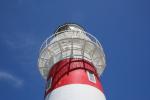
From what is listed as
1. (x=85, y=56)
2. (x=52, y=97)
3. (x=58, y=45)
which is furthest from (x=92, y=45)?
(x=52, y=97)

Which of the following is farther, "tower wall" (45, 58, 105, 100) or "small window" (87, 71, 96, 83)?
"small window" (87, 71, 96, 83)

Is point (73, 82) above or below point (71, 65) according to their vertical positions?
below

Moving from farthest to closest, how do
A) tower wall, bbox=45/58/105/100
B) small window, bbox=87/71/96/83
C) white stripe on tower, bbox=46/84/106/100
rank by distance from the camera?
small window, bbox=87/71/96/83 < tower wall, bbox=45/58/105/100 < white stripe on tower, bbox=46/84/106/100

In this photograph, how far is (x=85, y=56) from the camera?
64.6 ft

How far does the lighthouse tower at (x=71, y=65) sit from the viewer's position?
54.4ft

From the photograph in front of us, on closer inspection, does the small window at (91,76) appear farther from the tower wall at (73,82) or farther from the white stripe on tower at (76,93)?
the white stripe on tower at (76,93)

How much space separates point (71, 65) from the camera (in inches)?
722

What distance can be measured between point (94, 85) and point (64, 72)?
77.8 inches

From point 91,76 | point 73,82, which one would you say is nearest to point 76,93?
point 73,82

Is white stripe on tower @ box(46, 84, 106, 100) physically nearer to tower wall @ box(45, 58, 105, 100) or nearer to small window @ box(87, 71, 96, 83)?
tower wall @ box(45, 58, 105, 100)

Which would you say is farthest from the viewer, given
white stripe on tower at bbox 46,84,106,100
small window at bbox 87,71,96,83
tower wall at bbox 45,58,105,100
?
small window at bbox 87,71,96,83

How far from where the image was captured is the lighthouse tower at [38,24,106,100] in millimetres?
16578

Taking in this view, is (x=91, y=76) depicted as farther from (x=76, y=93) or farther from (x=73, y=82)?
(x=76, y=93)

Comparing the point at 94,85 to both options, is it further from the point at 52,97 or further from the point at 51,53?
the point at 51,53
